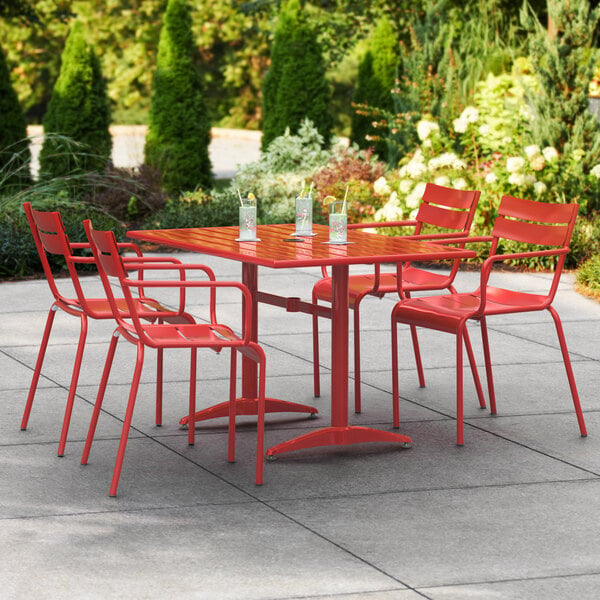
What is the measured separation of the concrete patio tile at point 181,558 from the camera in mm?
3859

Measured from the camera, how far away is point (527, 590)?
12.7 ft

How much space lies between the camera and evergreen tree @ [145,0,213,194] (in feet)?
53.1

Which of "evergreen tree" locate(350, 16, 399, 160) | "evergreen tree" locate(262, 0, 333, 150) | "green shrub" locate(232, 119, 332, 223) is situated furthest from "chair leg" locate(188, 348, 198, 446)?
"evergreen tree" locate(350, 16, 399, 160)

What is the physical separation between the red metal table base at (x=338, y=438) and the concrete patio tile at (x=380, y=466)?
5 centimetres

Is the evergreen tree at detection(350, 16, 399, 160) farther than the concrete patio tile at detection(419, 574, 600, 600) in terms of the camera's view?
Yes

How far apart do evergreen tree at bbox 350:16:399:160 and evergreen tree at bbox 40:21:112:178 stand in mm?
3705

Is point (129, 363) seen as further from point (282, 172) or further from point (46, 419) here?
point (282, 172)

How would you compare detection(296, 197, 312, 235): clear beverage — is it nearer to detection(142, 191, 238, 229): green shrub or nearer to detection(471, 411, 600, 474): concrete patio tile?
detection(471, 411, 600, 474): concrete patio tile

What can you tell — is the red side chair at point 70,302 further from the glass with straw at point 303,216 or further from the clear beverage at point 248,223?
the glass with straw at point 303,216

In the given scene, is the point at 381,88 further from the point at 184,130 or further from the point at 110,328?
the point at 110,328

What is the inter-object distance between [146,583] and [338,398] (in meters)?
1.72

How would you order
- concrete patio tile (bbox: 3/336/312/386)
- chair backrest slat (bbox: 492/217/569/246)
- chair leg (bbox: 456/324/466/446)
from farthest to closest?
concrete patio tile (bbox: 3/336/312/386) < chair backrest slat (bbox: 492/217/569/246) < chair leg (bbox: 456/324/466/446)

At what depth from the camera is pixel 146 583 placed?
3.90m

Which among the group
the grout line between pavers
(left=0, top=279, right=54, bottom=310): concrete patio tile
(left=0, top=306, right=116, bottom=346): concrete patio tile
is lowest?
(left=0, top=279, right=54, bottom=310): concrete patio tile
